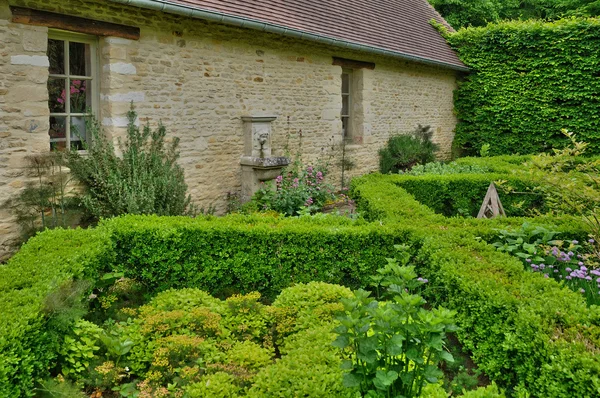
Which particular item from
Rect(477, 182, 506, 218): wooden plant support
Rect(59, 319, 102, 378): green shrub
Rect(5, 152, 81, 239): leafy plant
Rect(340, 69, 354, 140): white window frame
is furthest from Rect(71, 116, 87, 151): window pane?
Rect(340, 69, 354, 140): white window frame

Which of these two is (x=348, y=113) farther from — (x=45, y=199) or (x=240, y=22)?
(x=45, y=199)

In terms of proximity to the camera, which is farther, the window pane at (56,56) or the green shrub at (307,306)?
the window pane at (56,56)

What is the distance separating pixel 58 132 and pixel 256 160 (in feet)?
9.50

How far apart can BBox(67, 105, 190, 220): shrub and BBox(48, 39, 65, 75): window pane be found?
685mm

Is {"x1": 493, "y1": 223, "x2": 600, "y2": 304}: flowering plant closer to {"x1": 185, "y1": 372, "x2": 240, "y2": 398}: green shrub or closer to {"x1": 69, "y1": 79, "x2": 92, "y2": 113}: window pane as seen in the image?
{"x1": 185, "y1": 372, "x2": 240, "y2": 398}: green shrub

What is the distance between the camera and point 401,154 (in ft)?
39.4

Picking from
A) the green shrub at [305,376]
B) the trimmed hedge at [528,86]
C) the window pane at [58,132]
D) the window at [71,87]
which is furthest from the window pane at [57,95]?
the trimmed hedge at [528,86]

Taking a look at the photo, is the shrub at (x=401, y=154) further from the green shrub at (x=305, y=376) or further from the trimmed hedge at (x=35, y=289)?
the green shrub at (x=305, y=376)

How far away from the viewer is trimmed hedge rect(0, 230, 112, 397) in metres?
2.82

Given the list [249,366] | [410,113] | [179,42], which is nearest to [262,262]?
[249,366]

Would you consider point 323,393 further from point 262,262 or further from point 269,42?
point 269,42

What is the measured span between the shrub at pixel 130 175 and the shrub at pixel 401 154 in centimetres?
619

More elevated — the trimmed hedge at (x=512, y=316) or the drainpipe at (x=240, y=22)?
the drainpipe at (x=240, y=22)

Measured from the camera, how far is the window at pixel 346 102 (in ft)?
37.1
